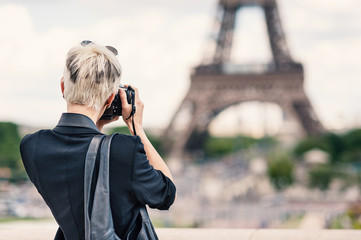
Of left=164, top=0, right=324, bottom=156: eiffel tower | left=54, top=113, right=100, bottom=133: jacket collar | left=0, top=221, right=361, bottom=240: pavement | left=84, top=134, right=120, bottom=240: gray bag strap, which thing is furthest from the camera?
left=164, top=0, right=324, bottom=156: eiffel tower

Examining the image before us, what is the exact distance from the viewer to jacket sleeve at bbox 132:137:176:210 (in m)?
1.75

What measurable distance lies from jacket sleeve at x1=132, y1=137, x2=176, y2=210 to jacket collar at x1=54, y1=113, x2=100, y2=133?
164 millimetres

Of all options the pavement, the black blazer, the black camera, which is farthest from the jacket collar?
the pavement

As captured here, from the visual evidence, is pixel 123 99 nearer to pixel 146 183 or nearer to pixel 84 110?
pixel 84 110

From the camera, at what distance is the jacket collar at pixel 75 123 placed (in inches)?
72.3

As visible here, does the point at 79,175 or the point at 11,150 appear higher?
the point at 79,175

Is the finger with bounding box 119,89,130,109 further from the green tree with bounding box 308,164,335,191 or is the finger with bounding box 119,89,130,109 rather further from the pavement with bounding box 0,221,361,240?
the green tree with bounding box 308,164,335,191

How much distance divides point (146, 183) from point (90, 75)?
1.14ft

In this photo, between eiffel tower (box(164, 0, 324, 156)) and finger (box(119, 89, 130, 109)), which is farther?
eiffel tower (box(164, 0, 324, 156))

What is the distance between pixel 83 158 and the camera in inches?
69.4

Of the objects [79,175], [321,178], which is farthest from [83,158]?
[321,178]

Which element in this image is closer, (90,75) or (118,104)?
(90,75)

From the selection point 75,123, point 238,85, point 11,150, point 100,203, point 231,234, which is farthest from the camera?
point 11,150

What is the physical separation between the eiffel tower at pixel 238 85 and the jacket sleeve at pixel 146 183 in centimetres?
2846
